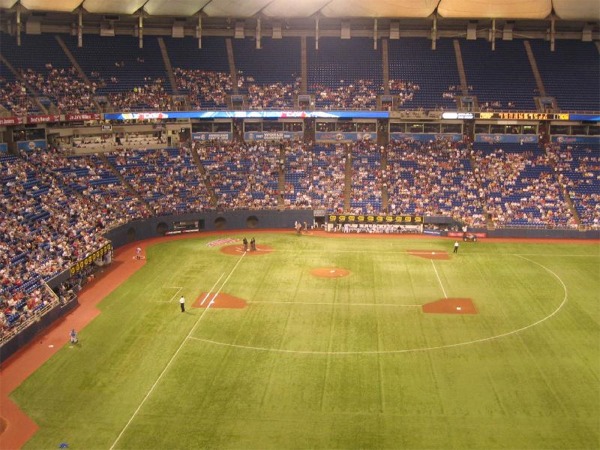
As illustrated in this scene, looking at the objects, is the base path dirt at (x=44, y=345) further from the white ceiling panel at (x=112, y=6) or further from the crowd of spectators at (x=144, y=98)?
the white ceiling panel at (x=112, y=6)

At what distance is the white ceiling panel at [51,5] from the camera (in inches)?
2215

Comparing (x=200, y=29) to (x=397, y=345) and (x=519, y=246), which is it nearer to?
(x=519, y=246)

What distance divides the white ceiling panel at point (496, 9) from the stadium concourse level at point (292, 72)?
6.47 m

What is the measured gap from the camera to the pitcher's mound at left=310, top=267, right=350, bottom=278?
142ft

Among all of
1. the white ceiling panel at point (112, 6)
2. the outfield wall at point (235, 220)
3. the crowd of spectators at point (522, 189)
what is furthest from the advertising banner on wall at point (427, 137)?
the white ceiling panel at point (112, 6)

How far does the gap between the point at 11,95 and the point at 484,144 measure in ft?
150

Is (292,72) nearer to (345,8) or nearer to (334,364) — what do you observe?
(345,8)

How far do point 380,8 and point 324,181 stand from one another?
18314mm

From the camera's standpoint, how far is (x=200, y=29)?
221 ft

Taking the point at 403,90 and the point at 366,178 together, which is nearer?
the point at 366,178

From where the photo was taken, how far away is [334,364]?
96.6ft

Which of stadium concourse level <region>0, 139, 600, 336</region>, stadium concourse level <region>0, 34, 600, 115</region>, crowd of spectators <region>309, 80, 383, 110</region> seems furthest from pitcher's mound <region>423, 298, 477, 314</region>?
stadium concourse level <region>0, 34, 600, 115</region>

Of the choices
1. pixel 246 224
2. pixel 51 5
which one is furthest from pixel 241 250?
pixel 51 5

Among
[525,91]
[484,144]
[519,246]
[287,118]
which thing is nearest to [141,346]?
[519,246]
